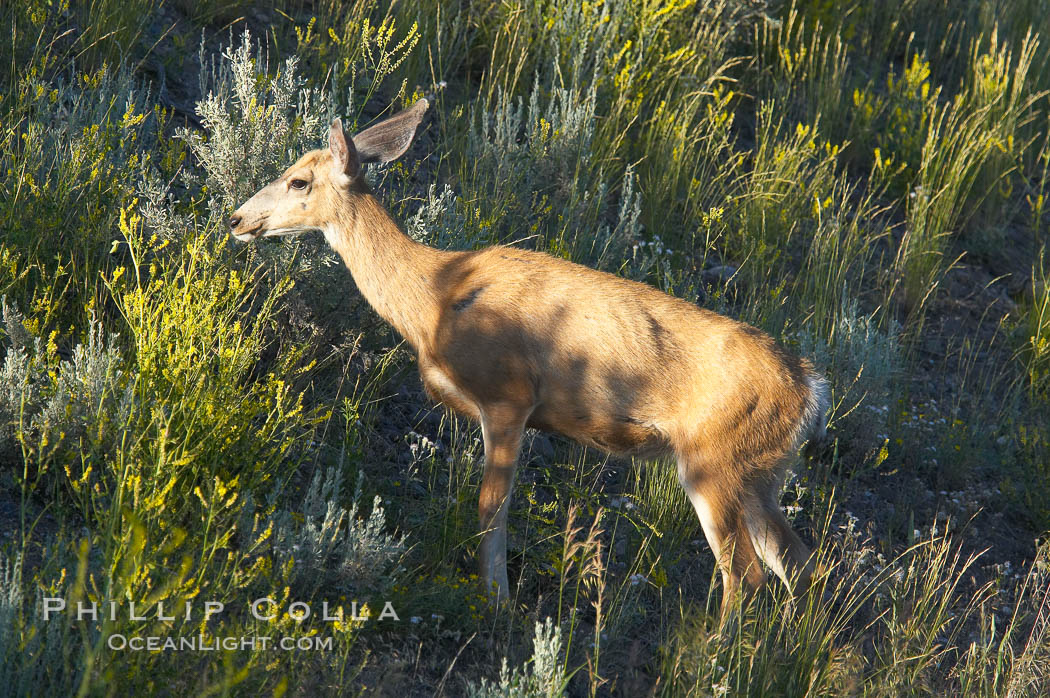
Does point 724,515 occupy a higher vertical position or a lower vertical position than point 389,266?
lower

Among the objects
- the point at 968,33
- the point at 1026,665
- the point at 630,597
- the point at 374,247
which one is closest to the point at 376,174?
the point at 374,247

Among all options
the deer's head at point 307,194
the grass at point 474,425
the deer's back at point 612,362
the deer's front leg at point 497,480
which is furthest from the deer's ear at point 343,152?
the deer's front leg at point 497,480

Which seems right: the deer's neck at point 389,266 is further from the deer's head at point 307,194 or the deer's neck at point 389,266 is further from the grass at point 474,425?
the grass at point 474,425

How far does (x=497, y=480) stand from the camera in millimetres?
4879

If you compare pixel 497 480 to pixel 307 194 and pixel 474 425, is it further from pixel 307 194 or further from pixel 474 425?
pixel 307 194

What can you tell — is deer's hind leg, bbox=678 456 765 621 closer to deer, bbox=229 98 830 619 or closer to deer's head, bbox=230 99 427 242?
deer, bbox=229 98 830 619

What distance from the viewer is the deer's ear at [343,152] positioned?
5031mm

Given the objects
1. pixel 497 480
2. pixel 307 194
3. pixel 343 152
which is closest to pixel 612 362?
pixel 497 480

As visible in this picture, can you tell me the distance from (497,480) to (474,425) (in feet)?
3.00

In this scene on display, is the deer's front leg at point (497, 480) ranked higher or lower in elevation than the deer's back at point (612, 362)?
lower

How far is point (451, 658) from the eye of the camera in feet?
14.5

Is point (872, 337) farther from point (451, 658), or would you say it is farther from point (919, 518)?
point (451, 658)

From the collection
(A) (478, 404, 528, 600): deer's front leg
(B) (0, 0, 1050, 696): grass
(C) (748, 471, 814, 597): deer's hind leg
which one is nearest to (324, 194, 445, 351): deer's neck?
(B) (0, 0, 1050, 696): grass

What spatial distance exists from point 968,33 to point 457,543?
8.44m
